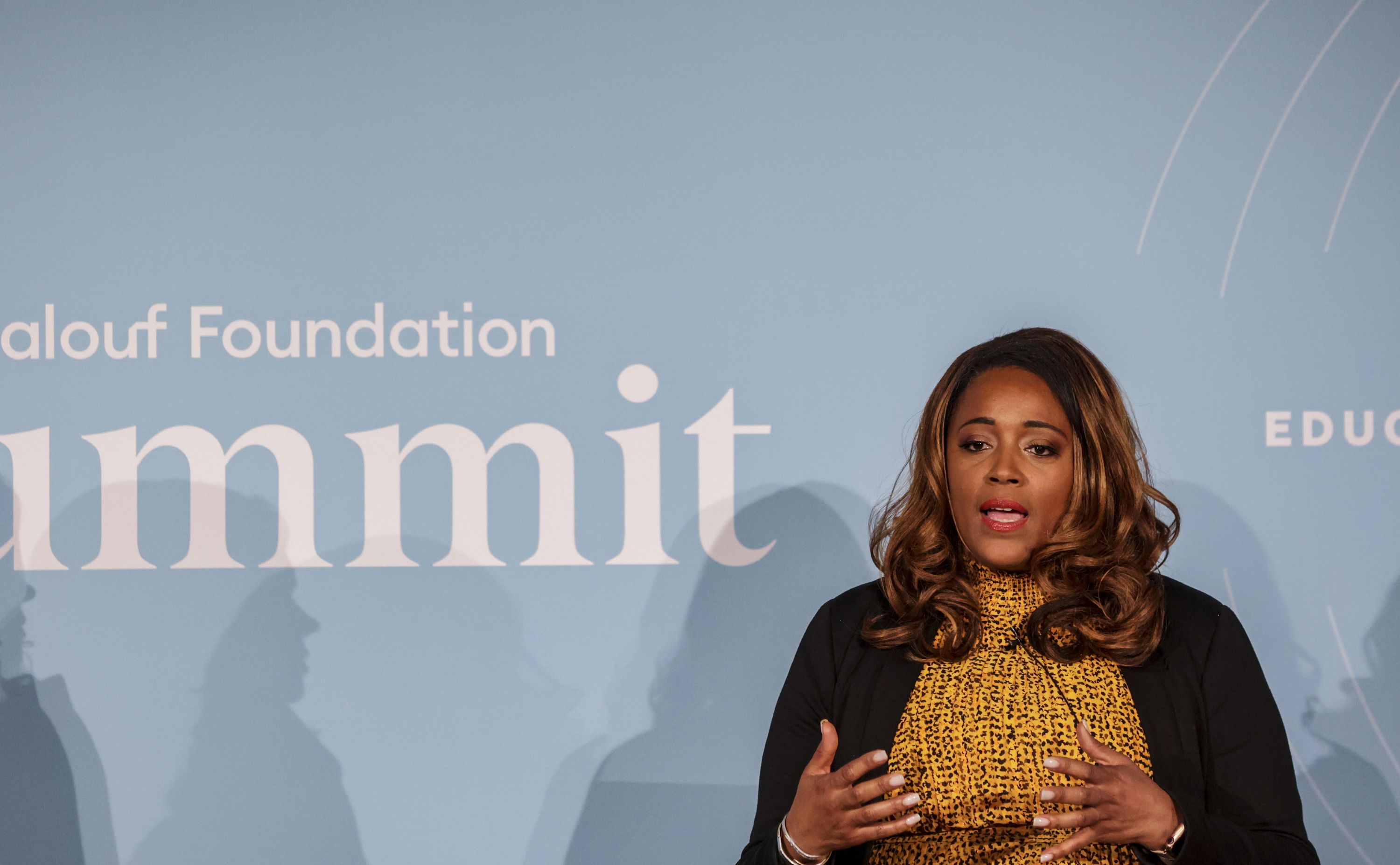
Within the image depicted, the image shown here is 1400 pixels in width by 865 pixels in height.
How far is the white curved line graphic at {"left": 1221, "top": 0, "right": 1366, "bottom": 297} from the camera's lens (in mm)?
2479

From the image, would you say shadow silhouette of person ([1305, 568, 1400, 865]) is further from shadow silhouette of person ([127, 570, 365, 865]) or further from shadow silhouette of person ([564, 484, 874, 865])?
shadow silhouette of person ([127, 570, 365, 865])

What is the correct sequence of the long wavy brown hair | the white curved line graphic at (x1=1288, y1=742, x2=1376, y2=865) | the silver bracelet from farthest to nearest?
the white curved line graphic at (x1=1288, y1=742, x2=1376, y2=865), the long wavy brown hair, the silver bracelet

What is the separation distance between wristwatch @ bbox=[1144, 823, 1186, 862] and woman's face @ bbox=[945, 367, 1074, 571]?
0.40m

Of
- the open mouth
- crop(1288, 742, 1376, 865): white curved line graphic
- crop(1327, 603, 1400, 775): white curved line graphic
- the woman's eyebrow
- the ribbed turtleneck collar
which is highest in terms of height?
the woman's eyebrow

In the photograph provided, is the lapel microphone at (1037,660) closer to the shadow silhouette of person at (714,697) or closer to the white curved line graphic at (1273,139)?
the shadow silhouette of person at (714,697)

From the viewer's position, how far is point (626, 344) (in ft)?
8.34

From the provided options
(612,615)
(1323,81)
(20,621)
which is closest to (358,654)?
(612,615)

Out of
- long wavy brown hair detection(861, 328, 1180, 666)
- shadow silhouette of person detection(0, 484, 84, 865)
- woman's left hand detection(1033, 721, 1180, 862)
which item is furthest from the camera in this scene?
shadow silhouette of person detection(0, 484, 84, 865)

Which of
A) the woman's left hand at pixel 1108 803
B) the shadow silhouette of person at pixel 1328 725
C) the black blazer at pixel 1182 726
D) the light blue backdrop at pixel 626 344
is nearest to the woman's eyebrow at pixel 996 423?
the black blazer at pixel 1182 726

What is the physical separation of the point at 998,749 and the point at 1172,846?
227 millimetres

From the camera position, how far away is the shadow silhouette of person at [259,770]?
253 cm

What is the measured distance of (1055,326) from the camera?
2484 mm

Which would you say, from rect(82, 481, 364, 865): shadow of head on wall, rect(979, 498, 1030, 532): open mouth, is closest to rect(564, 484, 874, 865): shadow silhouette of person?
rect(82, 481, 364, 865): shadow of head on wall

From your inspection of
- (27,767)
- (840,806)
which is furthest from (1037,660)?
(27,767)
